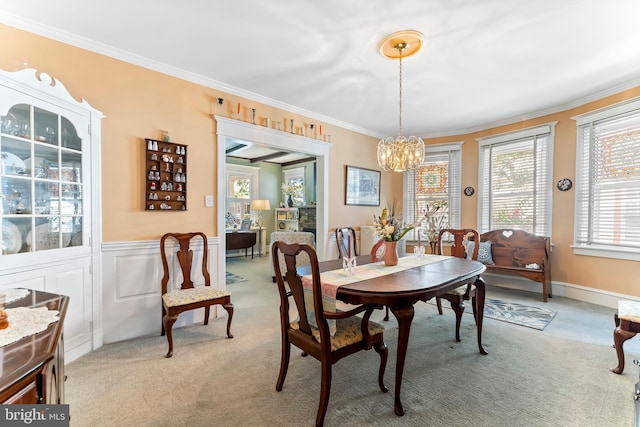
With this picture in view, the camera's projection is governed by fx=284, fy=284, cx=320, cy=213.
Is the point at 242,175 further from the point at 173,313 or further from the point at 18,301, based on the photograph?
the point at 18,301

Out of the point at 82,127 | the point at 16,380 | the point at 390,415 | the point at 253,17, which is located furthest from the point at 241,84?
the point at 390,415

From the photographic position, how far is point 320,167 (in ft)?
14.9

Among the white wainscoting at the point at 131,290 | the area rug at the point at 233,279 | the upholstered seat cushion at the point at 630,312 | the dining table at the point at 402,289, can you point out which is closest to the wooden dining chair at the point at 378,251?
the dining table at the point at 402,289

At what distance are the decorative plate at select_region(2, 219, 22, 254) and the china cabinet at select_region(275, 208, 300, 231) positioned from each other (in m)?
5.81

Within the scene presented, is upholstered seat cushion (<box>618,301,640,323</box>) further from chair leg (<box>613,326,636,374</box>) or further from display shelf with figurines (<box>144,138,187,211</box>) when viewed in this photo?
display shelf with figurines (<box>144,138,187,211</box>)

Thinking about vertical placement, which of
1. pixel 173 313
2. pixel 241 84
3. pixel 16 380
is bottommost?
pixel 173 313

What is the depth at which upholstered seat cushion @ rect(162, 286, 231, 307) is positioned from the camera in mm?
2477

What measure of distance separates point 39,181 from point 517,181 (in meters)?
5.79

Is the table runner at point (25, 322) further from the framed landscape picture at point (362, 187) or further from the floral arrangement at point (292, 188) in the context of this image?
the floral arrangement at point (292, 188)

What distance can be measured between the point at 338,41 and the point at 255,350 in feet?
9.15

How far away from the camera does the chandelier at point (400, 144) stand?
2.43m

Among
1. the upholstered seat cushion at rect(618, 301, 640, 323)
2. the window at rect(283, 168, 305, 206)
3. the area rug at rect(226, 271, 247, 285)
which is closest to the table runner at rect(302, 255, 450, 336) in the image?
the upholstered seat cushion at rect(618, 301, 640, 323)

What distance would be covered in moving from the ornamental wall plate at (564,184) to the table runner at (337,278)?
2.81m

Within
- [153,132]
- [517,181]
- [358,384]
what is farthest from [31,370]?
[517,181]
